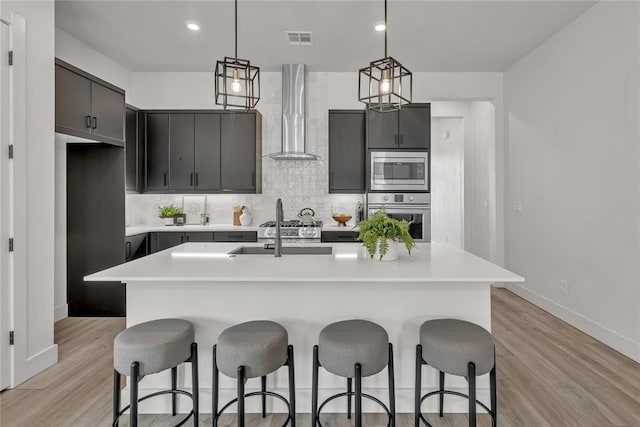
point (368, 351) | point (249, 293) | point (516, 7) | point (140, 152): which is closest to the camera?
point (368, 351)

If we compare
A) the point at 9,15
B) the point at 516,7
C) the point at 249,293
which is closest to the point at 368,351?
the point at 249,293

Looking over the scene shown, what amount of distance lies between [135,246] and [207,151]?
142cm

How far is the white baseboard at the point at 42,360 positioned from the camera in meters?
2.53

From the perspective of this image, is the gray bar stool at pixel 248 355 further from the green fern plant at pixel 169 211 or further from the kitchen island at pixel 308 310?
the green fern plant at pixel 169 211

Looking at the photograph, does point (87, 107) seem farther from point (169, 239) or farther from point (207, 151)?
point (169, 239)

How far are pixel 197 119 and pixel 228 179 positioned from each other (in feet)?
2.77

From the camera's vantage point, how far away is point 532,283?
13.9 ft

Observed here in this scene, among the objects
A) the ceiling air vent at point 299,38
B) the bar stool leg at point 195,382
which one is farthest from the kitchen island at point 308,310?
the ceiling air vent at point 299,38

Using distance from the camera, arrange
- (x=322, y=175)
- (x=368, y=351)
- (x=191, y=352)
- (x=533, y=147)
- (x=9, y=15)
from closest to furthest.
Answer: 1. (x=368, y=351)
2. (x=191, y=352)
3. (x=9, y=15)
4. (x=533, y=147)
5. (x=322, y=175)

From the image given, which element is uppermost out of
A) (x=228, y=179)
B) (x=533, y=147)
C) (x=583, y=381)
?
(x=533, y=147)

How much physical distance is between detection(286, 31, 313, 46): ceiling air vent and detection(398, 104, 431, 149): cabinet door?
1409 millimetres

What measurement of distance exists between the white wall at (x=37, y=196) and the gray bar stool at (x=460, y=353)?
2638 mm

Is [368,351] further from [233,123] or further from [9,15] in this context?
[233,123]

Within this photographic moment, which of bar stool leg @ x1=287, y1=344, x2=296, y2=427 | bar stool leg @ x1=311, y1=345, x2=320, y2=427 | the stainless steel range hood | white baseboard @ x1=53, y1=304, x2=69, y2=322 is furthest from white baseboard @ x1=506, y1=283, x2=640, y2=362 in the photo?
white baseboard @ x1=53, y1=304, x2=69, y2=322
